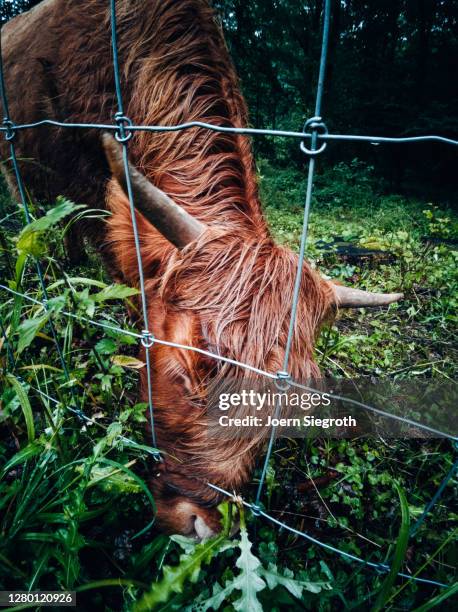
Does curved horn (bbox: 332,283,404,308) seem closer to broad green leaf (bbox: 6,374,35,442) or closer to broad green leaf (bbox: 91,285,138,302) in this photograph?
broad green leaf (bbox: 91,285,138,302)

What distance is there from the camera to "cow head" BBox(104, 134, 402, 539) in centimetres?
165

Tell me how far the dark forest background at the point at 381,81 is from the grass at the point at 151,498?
7944 mm

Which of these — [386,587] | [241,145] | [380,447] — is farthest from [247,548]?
[241,145]

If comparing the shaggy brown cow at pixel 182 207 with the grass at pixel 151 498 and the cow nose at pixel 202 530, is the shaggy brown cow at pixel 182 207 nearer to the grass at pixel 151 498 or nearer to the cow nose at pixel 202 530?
the cow nose at pixel 202 530

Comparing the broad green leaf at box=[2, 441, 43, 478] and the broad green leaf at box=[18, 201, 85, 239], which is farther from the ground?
the broad green leaf at box=[18, 201, 85, 239]

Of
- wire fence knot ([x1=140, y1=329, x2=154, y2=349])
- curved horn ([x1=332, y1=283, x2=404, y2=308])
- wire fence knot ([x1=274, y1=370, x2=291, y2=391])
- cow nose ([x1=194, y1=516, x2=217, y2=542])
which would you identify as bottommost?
cow nose ([x1=194, y1=516, x2=217, y2=542])

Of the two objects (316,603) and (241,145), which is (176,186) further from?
(316,603)

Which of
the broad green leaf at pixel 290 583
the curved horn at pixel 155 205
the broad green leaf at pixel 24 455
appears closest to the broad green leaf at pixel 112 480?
the broad green leaf at pixel 24 455

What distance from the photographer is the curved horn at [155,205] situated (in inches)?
57.7

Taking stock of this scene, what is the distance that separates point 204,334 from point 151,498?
73 centimetres

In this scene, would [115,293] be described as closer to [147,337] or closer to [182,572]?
[147,337]

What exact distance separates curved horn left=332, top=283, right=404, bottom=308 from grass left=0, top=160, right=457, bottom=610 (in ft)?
0.68

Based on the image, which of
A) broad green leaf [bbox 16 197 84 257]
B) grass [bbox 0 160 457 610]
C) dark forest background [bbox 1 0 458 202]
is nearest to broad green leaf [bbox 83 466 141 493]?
grass [bbox 0 160 457 610]

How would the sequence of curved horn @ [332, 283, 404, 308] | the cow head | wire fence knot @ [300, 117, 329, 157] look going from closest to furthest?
wire fence knot @ [300, 117, 329, 157]
the cow head
curved horn @ [332, 283, 404, 308]
